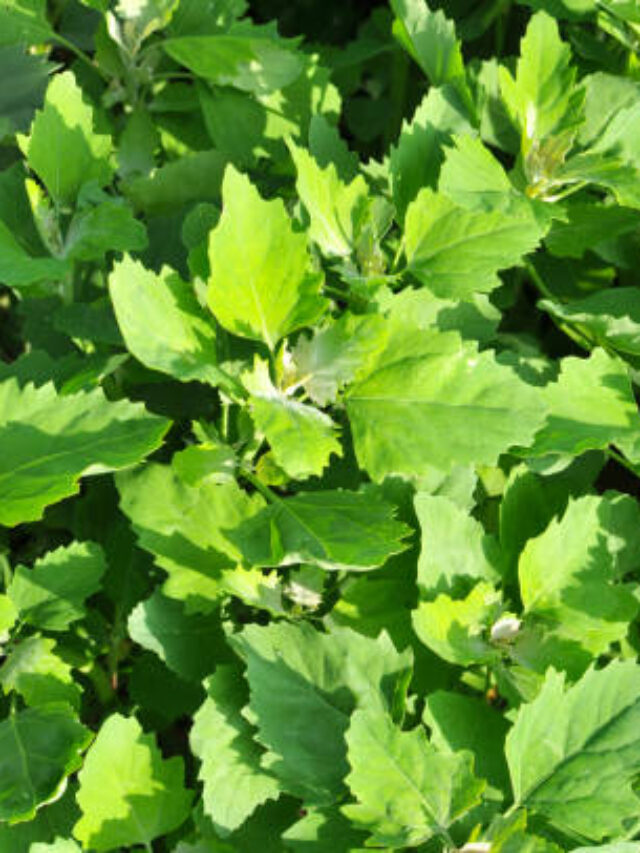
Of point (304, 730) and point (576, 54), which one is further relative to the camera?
point (576, 54)

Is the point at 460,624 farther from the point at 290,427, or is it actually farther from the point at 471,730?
the point at 290,427

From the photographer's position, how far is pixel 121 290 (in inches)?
36.8

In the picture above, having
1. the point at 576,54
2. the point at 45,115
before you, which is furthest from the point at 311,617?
the point at 576,54

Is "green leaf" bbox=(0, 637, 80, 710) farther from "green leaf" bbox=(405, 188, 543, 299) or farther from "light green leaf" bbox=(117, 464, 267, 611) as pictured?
"green leaf" bbox=(405, 188, 543, 299)

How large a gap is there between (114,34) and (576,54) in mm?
623

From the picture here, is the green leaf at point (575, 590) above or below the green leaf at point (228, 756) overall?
above

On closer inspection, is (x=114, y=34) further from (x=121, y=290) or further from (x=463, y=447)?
(x=463, y=447)

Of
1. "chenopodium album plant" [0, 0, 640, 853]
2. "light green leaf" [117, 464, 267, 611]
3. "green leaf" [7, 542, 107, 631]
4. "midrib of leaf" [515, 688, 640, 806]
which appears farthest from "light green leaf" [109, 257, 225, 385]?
"midrib of leaf" [515, 688, 640, 806]

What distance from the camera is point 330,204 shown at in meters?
1.07

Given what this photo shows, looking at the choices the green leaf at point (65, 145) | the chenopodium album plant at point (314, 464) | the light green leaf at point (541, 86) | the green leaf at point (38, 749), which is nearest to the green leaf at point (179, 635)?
the chenopodium album plant at point (314, 464)

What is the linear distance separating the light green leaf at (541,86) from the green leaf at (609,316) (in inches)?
7.2

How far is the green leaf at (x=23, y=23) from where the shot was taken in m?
1.30

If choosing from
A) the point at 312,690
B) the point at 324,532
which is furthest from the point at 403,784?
the point at 324,532

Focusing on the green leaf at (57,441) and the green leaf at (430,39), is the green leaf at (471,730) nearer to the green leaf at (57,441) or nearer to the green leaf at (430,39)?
the green leaf at (57,441)
